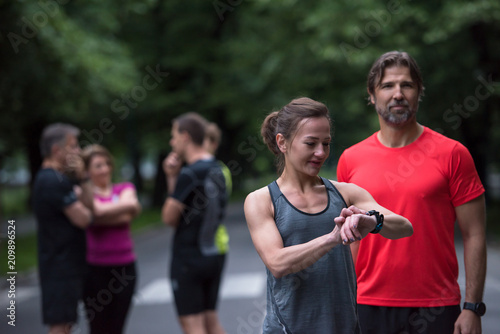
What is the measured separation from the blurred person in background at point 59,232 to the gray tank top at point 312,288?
2.71 m

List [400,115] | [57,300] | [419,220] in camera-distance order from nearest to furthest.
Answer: [419,220], [400,115], [57,300]

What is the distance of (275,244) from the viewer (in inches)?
103

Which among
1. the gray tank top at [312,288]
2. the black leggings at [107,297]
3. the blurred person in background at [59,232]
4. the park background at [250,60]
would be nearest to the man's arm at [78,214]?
the blurred person in background at [59,232]

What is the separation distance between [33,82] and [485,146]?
40.3ft

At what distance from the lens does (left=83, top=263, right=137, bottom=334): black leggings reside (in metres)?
5.29

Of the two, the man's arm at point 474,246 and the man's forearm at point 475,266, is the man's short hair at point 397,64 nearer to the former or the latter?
the man's arm at point 474,246

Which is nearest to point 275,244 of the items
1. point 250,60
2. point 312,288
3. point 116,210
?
point 312,288

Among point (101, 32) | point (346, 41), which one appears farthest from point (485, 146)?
point (101, 32)

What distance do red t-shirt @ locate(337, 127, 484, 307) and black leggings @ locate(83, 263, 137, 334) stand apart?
253 centimetres

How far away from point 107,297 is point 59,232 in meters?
0.66

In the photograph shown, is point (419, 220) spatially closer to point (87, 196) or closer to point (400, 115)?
point (400, 115)

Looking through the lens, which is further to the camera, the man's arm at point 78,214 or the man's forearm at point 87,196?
the man's forearm at point 87,196

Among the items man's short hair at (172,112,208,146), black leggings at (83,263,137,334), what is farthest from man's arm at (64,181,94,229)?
man's short hair at (172,112,208,146)

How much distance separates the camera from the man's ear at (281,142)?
9.19 feet
